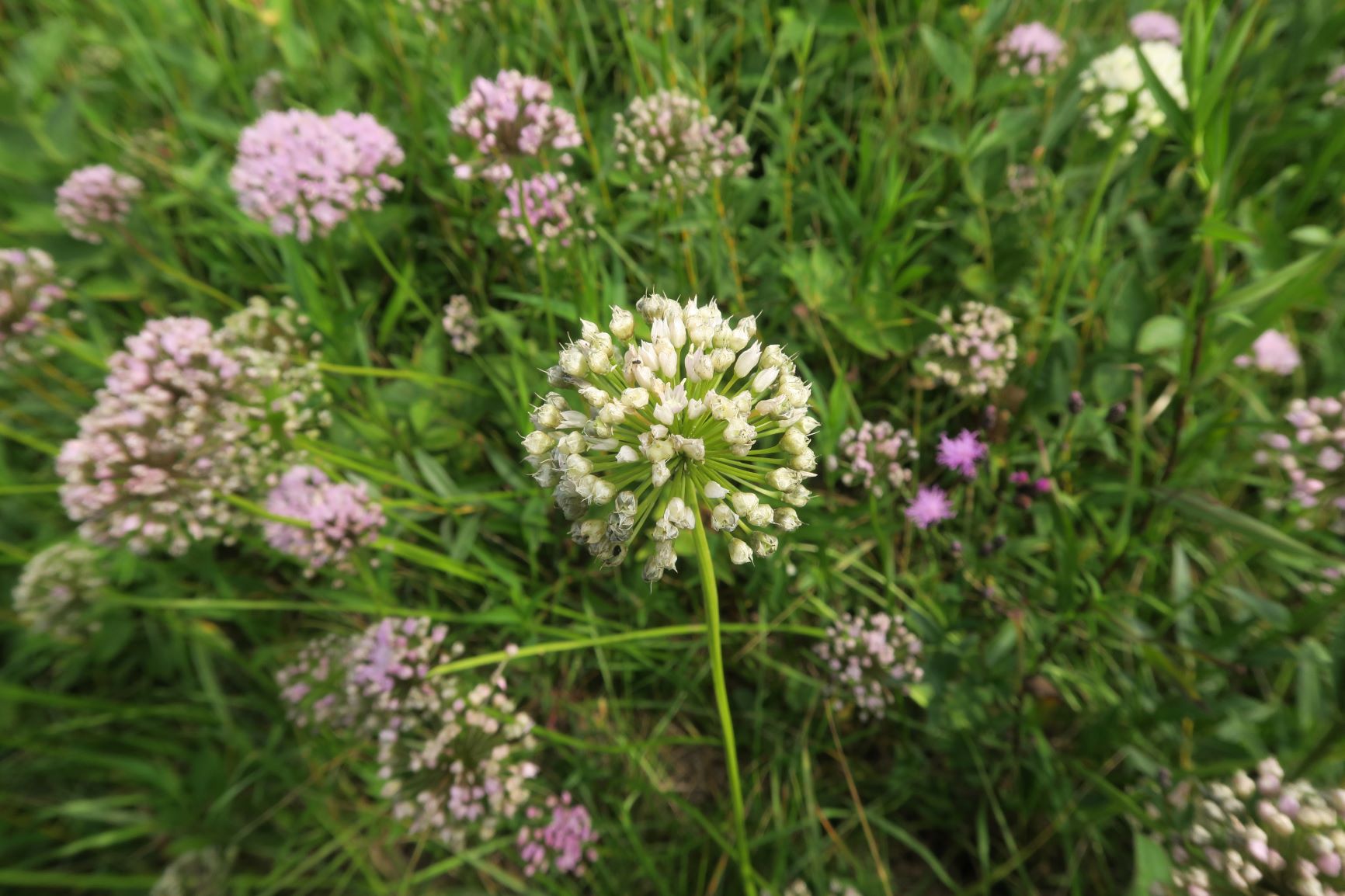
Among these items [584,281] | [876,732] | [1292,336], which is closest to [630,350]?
[584,281]

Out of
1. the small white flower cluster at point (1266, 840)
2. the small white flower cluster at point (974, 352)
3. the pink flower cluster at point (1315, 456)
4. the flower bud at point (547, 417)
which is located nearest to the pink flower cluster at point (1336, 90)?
the pink flower cluster at point (1315, 456)

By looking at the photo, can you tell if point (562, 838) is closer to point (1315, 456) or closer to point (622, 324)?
point (622, 324)

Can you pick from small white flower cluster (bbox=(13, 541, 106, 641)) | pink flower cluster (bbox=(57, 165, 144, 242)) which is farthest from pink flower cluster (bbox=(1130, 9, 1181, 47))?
small white flower cluster (bbox=(13, 541, 106, 641))

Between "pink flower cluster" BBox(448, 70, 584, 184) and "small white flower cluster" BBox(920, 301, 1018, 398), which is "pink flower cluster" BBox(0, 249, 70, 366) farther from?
"small white flower cluster" BBox(920, 301, 1018, 398)

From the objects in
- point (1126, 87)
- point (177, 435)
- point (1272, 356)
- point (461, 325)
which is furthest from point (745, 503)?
point (1272, 356)

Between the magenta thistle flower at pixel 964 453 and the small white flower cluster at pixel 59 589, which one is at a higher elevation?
the magenta thistle flower at pixel 964 453

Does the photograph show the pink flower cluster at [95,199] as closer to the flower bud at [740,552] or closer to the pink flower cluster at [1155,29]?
the flower bud at [740,552]
